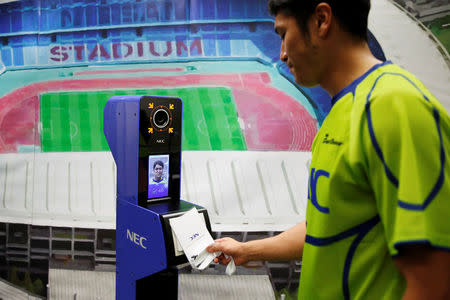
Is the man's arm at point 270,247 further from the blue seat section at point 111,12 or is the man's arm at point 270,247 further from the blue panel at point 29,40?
the blue panel at point 29,40

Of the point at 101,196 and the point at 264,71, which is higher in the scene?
the point at 264,71

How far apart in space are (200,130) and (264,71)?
0.63m

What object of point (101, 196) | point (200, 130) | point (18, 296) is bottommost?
point (18, 296)

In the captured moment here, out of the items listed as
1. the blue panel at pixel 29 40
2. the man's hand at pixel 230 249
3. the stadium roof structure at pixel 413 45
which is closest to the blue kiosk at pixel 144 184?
the man's hand at pixel 230 249

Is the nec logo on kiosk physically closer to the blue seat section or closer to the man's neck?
the man's neck

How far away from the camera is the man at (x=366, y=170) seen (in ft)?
1.89

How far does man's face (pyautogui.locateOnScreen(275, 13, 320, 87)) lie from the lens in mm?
823

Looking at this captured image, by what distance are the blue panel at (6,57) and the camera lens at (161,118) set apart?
1907 mm

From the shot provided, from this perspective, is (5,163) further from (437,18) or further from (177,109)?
(437,18)

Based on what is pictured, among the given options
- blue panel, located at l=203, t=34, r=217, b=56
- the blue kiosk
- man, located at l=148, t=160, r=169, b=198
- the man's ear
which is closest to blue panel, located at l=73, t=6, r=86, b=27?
blue panel, located at l=203, t=34, r=217, b=56

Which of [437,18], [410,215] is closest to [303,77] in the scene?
[410,215]

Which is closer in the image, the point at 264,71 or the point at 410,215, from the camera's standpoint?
the point at 410,215

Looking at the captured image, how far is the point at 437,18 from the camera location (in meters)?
2.18

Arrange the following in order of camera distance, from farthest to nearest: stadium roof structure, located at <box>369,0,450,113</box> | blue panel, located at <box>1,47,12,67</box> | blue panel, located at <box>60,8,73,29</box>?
blue panel, located at <box>1,47,12,67</box> < blue panel, located at <box>60,8,73,29</box> < stadium roof structure, located at <box>369,0,450,113</box>
